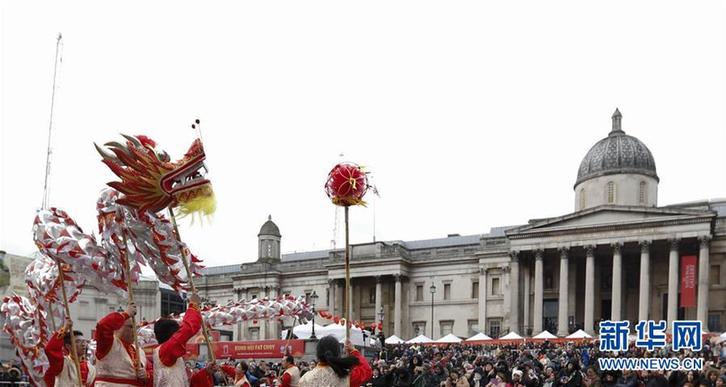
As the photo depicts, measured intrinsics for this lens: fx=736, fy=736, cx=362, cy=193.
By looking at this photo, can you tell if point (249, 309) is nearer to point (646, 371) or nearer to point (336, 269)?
point (646, 371)

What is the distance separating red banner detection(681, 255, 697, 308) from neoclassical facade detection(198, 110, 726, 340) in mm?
885

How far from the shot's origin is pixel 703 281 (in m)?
53.0

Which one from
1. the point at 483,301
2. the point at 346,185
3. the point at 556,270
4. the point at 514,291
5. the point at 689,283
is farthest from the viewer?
the point at 483,301

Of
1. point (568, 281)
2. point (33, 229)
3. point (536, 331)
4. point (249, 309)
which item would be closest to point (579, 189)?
point (568, 281)

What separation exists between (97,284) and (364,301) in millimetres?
63765

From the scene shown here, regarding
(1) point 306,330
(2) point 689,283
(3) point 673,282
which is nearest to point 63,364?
(1) point 306,330

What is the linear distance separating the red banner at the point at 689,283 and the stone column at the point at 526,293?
1258 cm

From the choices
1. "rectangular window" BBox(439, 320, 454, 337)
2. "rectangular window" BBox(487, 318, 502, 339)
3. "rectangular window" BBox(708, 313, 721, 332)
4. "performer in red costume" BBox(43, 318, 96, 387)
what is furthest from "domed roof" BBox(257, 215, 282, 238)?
"performer in red costume" BBox(43, 318, 96, 387)

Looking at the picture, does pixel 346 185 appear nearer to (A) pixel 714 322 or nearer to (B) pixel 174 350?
(B) pixel 174 350

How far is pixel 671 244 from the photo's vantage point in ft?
179

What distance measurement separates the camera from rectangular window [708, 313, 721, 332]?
183ft

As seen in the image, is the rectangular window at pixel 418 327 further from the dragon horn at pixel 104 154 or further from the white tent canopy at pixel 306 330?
the dragon horn at pixel 104 154

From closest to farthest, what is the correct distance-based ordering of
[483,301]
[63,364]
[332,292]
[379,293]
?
1. [63,364]
2. [483,301]
3. [379,293]
4. [332,292]

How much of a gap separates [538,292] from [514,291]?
209 cm
